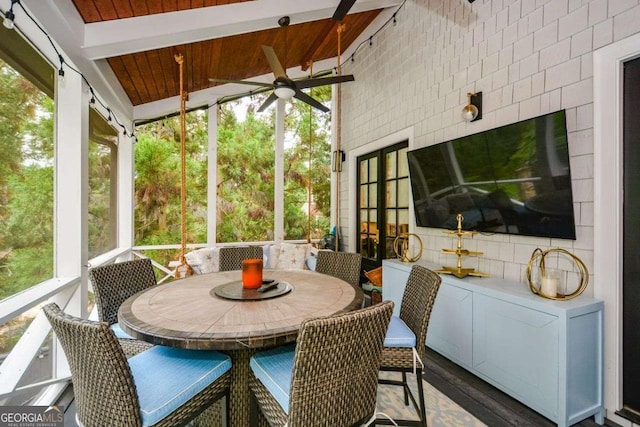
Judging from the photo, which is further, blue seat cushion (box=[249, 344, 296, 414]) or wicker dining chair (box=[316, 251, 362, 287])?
wicker dining chair (box=[316, 251, 362, 287])

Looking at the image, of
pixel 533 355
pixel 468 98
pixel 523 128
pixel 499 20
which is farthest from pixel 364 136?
pixel 533 355

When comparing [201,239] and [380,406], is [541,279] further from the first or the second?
[201,239]

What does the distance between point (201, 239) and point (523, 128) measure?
16.2 ft

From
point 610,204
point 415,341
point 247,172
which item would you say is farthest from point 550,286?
point 247,172

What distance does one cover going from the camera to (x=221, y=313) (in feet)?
5.30

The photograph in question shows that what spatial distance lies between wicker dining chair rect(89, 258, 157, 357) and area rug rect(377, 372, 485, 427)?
1.66 m

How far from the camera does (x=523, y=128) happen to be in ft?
7.64

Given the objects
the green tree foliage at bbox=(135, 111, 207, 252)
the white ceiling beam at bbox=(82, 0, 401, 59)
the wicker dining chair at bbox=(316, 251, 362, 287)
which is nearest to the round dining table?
the wicker dining chair at bbox=(316, 251, 362, 287)

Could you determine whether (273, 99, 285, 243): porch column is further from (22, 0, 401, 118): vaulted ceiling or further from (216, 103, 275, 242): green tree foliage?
(22, 0, 401, 118): vaulted ceiling

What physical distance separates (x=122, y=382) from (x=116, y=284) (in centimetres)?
138

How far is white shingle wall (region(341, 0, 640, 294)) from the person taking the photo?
6.94 feet

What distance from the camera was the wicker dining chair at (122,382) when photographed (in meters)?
1.16

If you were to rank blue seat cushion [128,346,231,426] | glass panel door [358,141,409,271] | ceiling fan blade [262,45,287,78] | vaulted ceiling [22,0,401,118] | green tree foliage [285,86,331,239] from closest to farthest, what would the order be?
1. blue seat cushion [128,346,231,426]
2. vaulted ceiling [22,0,401,118]
3. ceiling fan blade [262,45,287,78]
4. glass panel door [358,141,409,271]
5. green tree foliage [285,86,331,239]

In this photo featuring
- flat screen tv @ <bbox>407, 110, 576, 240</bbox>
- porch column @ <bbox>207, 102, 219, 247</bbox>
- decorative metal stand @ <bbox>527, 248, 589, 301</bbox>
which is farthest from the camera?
porch column @ <bbox>207, 102, 219, 247</bbox>
